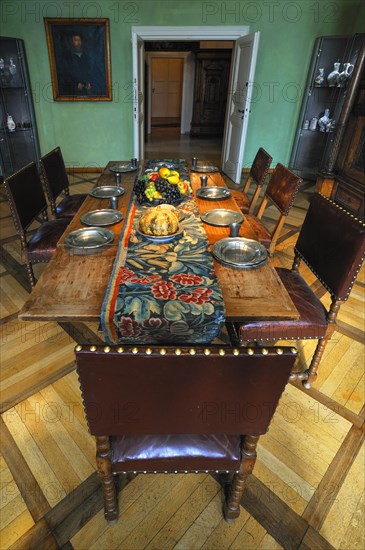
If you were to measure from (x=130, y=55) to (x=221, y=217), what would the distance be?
3584 millimetres

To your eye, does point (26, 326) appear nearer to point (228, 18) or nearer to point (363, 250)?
point (363, 250)

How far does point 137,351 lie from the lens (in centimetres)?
67

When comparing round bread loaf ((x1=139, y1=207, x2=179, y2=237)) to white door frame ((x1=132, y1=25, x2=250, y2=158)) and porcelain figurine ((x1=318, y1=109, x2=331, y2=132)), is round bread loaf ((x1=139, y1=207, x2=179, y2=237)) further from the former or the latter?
porcelain figurine ((x1=318, y1=109, x2=331, y2=132))

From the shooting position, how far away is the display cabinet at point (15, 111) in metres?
3.88

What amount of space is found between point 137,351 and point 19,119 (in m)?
4.66

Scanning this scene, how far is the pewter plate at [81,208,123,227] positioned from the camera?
1.55 metres

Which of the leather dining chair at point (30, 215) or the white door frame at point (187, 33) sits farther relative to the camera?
the white door frame at point (187, 33)

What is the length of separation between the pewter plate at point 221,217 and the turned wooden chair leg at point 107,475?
104 cm

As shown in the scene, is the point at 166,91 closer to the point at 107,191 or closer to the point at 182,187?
the point at 107,191

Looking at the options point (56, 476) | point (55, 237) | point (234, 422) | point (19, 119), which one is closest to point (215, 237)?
point (234, 422)

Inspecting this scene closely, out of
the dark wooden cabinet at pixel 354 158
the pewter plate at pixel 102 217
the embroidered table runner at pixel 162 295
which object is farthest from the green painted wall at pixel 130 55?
the embroidered table runner at pixel 162 295

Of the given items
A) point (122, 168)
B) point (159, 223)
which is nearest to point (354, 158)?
point (122, 168)

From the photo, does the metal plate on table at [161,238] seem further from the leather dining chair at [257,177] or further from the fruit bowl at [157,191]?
the leather dining chair at [257,177]

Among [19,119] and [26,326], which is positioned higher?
[19,119]
